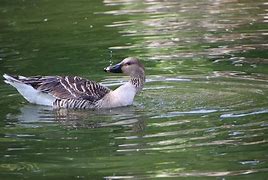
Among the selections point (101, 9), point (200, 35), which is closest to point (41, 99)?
point (200, 35)

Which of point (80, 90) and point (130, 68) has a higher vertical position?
point (130, 68)

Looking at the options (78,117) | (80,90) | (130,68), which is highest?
(130,68)

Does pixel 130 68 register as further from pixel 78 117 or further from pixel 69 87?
pixel 78 117

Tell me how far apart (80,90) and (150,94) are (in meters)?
1.07

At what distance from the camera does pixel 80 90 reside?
13914 mm

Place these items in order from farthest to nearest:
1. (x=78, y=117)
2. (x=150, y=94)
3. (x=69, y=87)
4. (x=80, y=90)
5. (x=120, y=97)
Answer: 1. (x=150, y=94)
2. (x=69, y=87)
3. (x=80, y=90)
4. (x=120, y=97)
5. (x=78, y=117)

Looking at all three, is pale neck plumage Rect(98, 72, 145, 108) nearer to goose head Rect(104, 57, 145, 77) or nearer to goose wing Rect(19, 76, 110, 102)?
goose wing Rect(19, 76, 110, 102)

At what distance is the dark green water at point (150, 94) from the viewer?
409 inches

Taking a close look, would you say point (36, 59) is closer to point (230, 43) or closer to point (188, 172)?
point (230, 43)

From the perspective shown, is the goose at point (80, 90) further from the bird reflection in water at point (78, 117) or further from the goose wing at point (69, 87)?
the bird reflection in water at point (78, 117)

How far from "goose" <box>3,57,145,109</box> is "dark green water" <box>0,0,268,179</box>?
0.65 feet

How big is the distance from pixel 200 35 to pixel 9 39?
153 inches

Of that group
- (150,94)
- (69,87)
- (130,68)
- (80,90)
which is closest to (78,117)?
(80,90)

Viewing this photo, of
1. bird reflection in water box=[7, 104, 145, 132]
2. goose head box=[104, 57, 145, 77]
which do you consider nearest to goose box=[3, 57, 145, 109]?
goose head box=[104, 57, 145, 77]
